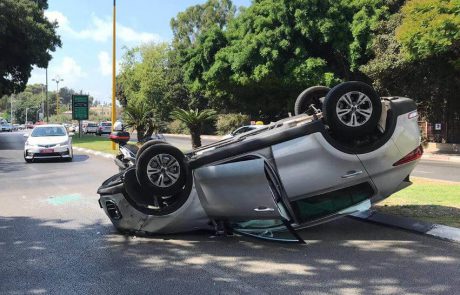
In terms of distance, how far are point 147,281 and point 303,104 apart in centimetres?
382

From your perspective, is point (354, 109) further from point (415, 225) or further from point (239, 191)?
point (415, 225)

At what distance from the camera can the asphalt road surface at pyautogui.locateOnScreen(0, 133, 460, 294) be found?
443 cm

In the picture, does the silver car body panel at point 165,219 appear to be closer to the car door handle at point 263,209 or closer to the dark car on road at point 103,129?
the car door handle at point 263,209

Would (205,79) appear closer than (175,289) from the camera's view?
No

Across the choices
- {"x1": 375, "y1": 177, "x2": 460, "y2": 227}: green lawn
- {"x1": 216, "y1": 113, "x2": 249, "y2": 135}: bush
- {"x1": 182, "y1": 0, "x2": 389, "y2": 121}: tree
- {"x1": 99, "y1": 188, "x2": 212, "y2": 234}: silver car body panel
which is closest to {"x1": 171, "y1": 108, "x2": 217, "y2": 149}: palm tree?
{"x1": 375, "y1": 177, "x2": 460, "y2": 227}: green lawn

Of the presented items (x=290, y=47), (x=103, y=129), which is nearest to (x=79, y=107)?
(x=290, y=47)

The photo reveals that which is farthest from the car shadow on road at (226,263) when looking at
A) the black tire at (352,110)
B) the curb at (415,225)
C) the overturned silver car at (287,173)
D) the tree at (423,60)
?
the tree at (423,60)

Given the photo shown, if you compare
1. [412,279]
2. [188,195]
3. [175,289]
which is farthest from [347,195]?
[175,289]

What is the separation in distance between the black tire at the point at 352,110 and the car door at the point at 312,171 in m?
0.24

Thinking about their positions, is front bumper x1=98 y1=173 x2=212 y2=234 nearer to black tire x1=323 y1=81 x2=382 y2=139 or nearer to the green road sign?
black tire x1=323 y1=81 x2=382 y2=139

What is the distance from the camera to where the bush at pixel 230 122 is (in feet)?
143

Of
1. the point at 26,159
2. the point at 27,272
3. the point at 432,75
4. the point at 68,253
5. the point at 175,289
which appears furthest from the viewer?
the point at 432,75

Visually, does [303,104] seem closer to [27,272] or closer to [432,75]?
[27,272]

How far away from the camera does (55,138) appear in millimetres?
17859
